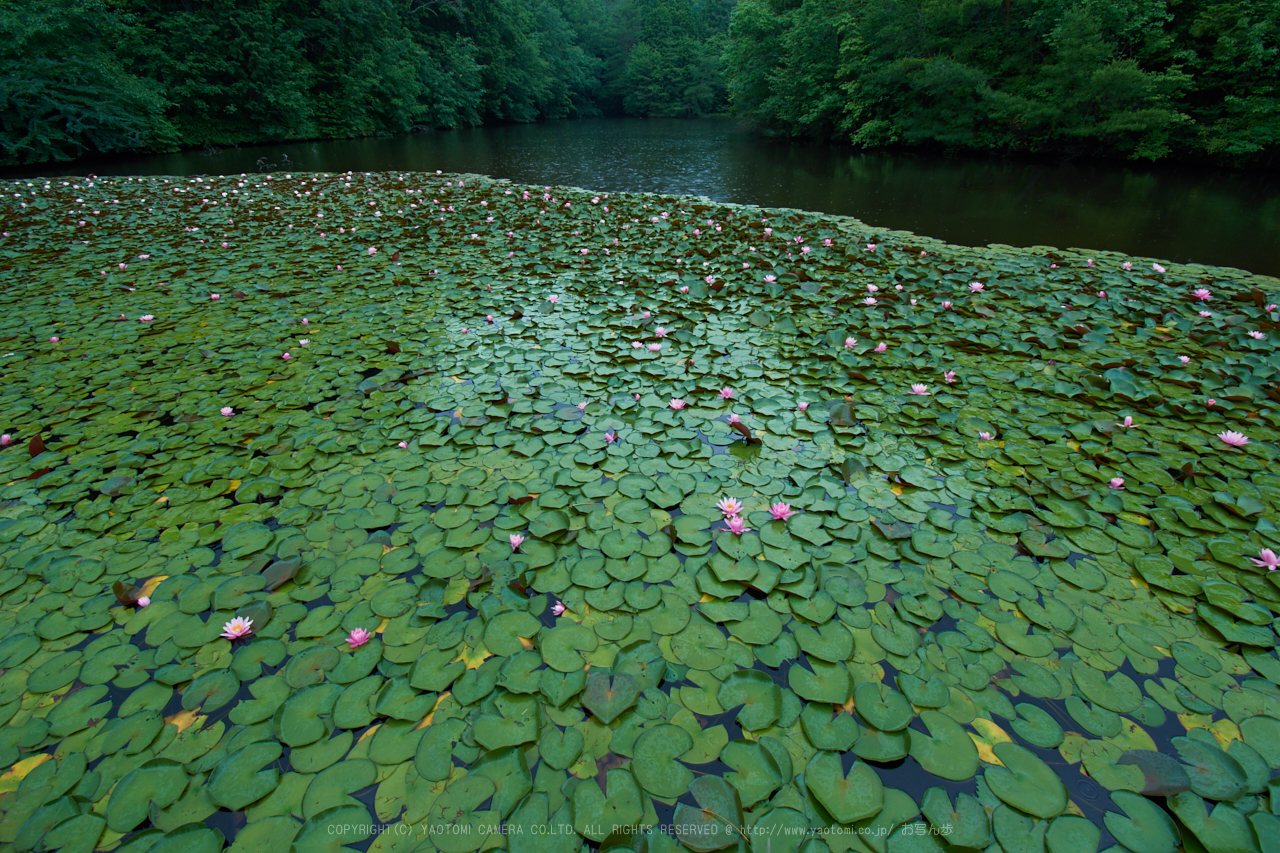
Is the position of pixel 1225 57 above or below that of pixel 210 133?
above

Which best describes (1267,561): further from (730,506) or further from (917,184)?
(917,184)

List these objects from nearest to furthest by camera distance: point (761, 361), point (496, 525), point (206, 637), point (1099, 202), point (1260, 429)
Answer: point (206, 637) → point (496, 525) → point (1260, 429) → point (761, 361) → point (1099, 202)

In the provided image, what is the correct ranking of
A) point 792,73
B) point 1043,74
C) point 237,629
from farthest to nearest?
point 792,73
point 1043,74
point 237,629

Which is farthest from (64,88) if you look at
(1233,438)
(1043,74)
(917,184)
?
(1043,74)

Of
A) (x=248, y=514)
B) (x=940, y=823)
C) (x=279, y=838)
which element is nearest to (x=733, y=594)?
(x=940, y=823)

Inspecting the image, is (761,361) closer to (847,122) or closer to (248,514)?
(248,514)

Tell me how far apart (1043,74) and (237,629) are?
62.0ft

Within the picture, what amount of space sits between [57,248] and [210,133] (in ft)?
56.6

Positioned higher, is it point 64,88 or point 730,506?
point 64,88

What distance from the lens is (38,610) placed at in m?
1.88

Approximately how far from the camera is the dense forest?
11297 millimetres

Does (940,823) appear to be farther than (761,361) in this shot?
No

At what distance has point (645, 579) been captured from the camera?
2.01 meters

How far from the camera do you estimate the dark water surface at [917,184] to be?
6.84 meters
